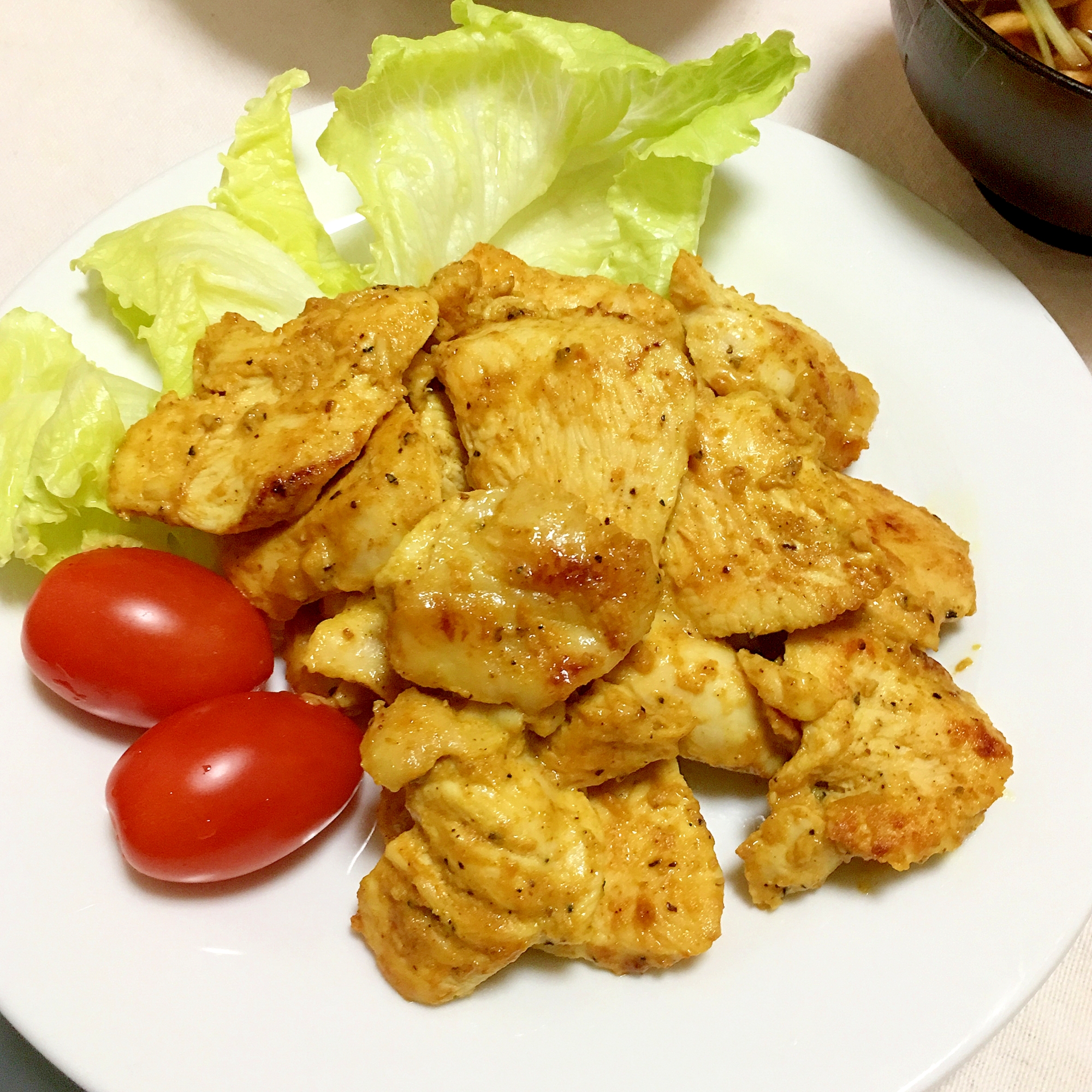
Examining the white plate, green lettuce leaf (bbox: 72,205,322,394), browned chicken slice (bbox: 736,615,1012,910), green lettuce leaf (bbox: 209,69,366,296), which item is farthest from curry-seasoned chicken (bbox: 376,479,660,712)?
green lettuce leaf (bbox: 209,69,366,296)

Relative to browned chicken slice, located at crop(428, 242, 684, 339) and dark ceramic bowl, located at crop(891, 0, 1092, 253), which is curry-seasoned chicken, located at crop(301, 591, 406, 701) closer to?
browned chicken slice, located at crop(428, 242, 684, 339)

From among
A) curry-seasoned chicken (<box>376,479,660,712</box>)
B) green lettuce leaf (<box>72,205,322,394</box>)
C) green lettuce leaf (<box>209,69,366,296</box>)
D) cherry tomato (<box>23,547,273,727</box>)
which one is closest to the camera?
curry-seasoned chicken (<box>376,479,660,712</box>)

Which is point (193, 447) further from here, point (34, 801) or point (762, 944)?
point (762, 944)

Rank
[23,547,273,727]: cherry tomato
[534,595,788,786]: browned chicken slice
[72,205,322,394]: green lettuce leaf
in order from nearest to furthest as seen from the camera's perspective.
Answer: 1. [534,595,788,786]: browned chicken slice
2. [23,547,273,727]: cherry tomato
3. [72,205,322,394]: green lettuce leaf

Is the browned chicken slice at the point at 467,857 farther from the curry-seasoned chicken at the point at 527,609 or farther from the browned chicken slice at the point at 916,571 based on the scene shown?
the browned chicken slice at the point at 916,571

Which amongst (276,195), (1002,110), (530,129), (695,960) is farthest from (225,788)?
(1002,110)
